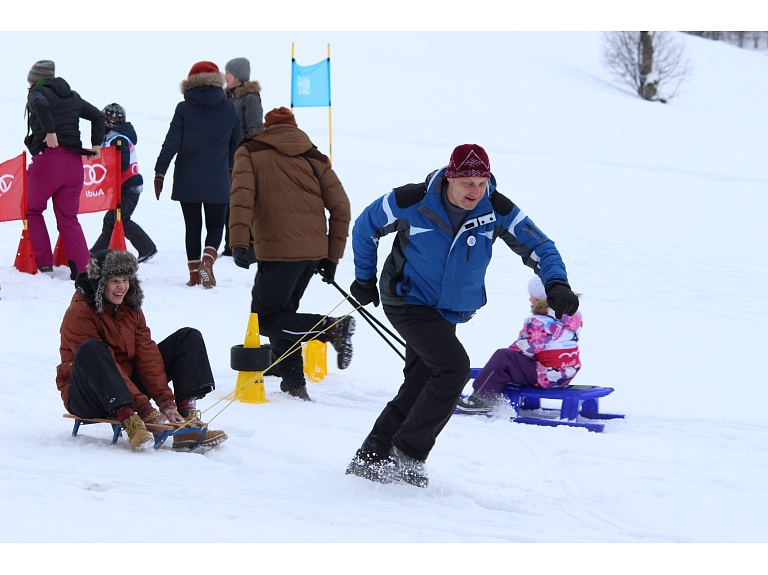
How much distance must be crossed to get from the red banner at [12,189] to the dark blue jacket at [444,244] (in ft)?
18.0

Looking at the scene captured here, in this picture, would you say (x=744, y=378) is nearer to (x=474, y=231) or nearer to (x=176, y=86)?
(x=474, y=231)

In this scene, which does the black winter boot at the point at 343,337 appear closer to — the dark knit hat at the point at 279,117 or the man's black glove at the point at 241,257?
the man's black glove at the point at 241,257

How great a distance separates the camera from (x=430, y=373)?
4.38 metres

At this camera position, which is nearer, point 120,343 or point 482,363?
point 120,343

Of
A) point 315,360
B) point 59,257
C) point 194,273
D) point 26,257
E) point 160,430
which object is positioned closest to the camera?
point 160,430

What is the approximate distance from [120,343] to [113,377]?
263 millimetres

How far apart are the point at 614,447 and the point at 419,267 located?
6.14ft

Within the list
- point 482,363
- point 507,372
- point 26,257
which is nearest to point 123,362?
point 507,372

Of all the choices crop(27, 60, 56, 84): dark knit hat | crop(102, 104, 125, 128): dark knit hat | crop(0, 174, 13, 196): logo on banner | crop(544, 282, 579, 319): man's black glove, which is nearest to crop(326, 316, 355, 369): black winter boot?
crop(544, 282, 579, 319): man's black glove

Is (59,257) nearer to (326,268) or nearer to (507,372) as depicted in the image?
(326,268)

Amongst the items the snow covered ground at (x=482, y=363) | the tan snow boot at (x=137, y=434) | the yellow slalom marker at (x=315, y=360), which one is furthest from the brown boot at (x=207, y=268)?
the tan snow boot at (x=137, y=434)

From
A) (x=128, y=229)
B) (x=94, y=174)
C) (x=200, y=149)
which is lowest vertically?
(x=128, y=229)

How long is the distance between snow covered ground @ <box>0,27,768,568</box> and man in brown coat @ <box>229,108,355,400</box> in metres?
0.45

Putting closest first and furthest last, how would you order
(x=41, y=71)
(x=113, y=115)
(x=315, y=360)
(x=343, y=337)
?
1. (x=343, y=337)
2. (x=315, y=360)
3. (x=41, y=71)
4. (x=113, y=115)
